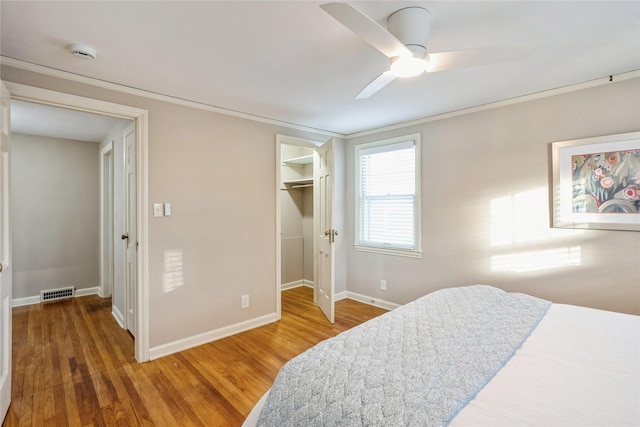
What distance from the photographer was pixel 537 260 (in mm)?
2691

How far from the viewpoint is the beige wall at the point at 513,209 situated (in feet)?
7.68

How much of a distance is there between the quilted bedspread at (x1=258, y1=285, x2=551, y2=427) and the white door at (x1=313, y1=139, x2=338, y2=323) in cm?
182

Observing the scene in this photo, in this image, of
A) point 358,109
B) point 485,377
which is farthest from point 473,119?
point 485,377

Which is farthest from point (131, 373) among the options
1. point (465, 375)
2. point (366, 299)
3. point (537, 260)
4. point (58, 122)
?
point (537, 260)

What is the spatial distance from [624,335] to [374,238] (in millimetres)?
2627

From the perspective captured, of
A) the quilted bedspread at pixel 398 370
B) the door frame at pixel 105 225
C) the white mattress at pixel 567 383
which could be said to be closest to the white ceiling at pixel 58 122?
the door frame at pixel 105 225

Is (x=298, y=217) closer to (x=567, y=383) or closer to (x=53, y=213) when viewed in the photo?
(x=53, y=213)

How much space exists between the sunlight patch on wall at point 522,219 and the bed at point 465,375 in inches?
44.5

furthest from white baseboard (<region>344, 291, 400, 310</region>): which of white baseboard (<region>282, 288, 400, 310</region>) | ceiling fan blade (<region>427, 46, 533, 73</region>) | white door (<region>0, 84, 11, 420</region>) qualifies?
white door (<region>0, 84, 11, 420</region>)

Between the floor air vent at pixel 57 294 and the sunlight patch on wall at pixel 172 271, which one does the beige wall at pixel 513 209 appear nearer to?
the sunlight patch on wall at pixel 172 271

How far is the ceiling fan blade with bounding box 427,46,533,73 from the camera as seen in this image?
147cm

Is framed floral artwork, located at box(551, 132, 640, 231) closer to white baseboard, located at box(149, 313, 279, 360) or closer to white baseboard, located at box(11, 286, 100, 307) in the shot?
white baseboard, located at box(149, 313, 279, 360)

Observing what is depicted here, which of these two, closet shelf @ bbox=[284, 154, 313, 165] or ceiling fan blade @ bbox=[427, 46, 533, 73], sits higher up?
closet shelf @ bbox=[284, 154, 313, 165]

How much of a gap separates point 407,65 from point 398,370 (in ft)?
4.68
